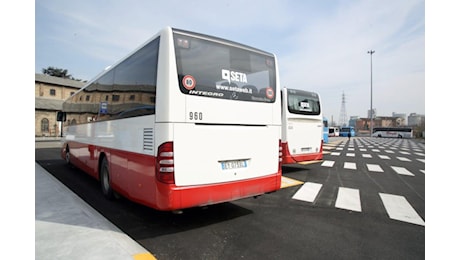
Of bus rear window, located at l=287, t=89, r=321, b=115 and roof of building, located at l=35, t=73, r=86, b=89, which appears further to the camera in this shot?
roof of building, located at l=35, t=73, r=86, b=89

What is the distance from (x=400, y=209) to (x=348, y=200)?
1039 millimetres

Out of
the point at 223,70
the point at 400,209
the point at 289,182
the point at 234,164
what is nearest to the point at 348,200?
the point at 400,209

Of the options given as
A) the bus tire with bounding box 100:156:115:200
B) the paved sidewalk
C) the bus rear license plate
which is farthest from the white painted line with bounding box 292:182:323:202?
the bus tire with bounding box 100:156:115:200

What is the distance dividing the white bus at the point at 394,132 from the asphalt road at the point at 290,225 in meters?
59.1

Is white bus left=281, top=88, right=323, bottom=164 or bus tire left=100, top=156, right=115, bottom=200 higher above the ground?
white bus left=281, top=88, right=323, bottom=164

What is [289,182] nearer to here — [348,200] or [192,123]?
[348,200]

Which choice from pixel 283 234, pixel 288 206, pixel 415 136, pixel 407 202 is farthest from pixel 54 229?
pixel 415 136

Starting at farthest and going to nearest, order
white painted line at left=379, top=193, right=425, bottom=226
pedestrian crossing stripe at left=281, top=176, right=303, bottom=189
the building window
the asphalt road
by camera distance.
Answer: the building window < pedestrian crossing stripe at left=281, top=176, right=303, bottom=189 < white painted line at left=379, top=193, right=425, bottom=226 < the asphalt road

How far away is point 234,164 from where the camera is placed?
169 inches

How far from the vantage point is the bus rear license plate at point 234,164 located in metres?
4.16

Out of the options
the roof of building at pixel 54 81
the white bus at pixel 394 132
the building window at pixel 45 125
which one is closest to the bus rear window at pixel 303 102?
the building window at pixel 45 125

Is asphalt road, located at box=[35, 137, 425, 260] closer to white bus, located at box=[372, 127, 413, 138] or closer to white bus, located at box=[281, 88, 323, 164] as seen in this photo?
white bus, located at box=[281, 88, 323, 164]

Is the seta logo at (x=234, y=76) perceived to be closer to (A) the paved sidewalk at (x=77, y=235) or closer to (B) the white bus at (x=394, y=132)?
(A) the paved sidewalk at (x=77, y=235)

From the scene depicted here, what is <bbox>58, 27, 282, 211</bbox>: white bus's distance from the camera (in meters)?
3.65
